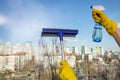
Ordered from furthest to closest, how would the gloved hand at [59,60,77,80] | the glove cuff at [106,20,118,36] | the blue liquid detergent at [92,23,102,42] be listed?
the gloved hand at [59,60,77,80] → the blue liquid detergent at [92,23,102,42] → the glove cuff at [106,20,118,36]

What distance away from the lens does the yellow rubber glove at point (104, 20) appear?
1383mm

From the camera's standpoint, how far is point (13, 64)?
33156 mm

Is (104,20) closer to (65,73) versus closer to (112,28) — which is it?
(112,28)

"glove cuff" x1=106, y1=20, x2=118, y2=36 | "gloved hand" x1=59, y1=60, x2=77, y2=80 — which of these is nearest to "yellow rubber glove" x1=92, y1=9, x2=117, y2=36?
"glove cuff" x1=106, y1=20, x2=118, y2=36

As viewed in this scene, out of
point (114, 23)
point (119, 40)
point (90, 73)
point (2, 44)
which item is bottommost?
point (90, 73)

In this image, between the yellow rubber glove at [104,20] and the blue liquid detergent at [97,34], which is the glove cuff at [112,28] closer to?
the yellow rubber glove at [104,20]

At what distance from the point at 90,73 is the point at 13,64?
2224 cm

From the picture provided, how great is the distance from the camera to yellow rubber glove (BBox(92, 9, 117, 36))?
138 centimetres

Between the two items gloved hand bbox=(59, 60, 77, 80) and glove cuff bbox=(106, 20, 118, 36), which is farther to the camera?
gloved hand bbox=(59, 60, 77, 80)

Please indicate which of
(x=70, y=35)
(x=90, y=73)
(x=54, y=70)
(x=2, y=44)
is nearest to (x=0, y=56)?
(x=2, y=44)

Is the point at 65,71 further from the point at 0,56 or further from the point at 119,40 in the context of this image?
the point at 0,56

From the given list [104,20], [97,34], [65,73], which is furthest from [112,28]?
[65,73]

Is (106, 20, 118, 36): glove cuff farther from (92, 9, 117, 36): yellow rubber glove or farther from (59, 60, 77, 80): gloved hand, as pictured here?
(59, 60, 77, 80): gloved hand

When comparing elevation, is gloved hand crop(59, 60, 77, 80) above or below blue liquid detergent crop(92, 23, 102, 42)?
below
